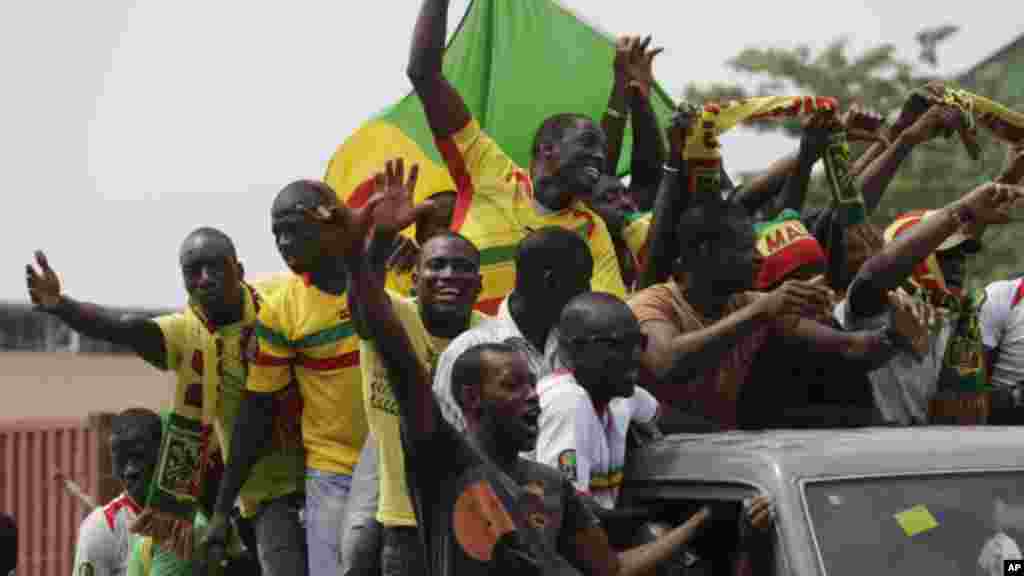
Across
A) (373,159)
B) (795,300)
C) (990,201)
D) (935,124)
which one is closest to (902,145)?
(935,124)

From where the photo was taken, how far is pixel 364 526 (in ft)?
15.4

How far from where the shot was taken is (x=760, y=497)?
3672 mm

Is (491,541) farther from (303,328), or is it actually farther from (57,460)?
(57,460)

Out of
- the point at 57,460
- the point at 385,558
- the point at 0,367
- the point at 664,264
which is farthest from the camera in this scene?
the point at 0,367

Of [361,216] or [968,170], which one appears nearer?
[361,216]

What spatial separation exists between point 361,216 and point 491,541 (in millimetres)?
739

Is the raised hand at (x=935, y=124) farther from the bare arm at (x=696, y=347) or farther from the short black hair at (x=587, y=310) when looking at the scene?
the short black hair at (x=587, y=310)

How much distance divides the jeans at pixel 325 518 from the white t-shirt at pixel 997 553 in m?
1.92

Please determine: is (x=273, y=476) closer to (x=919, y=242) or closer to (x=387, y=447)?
(x=387, y=447)

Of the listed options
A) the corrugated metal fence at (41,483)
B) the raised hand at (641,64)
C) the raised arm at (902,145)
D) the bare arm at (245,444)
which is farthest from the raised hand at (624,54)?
the corrugated metal fence at (41,483)

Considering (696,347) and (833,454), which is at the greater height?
(696,347)

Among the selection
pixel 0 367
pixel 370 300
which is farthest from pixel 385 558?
pixel 0 367

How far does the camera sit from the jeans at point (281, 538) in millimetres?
5051

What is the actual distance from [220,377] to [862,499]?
2399 mm
